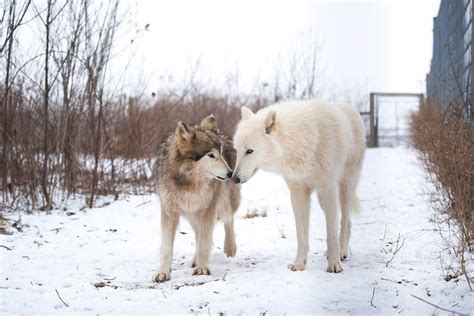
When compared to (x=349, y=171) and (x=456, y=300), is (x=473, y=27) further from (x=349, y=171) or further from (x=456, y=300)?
(x=456, y=300)

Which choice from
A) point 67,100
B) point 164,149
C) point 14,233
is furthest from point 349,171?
point 67,100

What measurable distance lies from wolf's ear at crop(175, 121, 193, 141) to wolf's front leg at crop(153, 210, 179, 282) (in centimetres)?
78

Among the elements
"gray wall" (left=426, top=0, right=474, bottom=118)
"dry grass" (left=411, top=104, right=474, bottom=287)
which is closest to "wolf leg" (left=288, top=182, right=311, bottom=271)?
"dry grass" (left=411, top=104, right=474, bottom=287)

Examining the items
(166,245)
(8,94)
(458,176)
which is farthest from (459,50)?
(8,94)

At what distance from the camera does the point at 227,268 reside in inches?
191

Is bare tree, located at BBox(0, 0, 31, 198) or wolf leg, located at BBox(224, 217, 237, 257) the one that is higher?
bare tree, located at BBox(0, 0, 31, 198)

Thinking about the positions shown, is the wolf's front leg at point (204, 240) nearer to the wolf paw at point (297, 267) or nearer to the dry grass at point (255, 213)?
the wolf paw at point (297, 267)

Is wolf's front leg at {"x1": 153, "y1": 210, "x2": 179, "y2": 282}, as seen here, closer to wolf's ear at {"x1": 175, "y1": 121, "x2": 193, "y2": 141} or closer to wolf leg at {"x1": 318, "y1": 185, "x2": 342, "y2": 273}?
wolf's ear at {"x1": 175, "y1": 121, "x2": 193, "y2": 141}

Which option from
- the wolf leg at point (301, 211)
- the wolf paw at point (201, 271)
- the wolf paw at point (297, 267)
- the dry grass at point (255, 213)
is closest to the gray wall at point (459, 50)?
the wolf leg at point (301, 211)

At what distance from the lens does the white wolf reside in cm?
439

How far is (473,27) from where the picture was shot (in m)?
5.69

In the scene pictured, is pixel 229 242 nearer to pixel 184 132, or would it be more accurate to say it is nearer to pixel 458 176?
pixel 184 132

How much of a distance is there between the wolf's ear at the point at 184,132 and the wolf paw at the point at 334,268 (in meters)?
1.85

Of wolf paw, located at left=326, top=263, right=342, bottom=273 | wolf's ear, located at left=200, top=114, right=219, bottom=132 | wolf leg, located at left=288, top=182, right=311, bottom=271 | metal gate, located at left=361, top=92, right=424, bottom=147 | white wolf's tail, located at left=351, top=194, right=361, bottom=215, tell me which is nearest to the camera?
wolf paw, located at left=326, top=263, right=342, bottom=273
